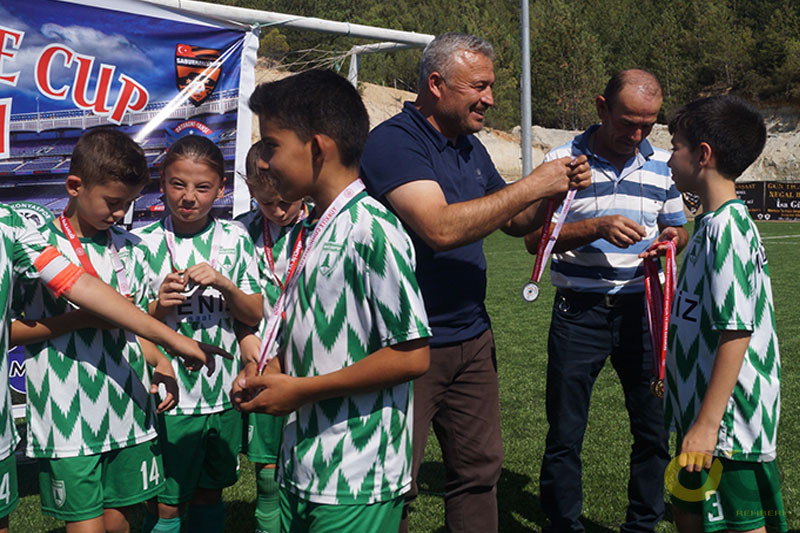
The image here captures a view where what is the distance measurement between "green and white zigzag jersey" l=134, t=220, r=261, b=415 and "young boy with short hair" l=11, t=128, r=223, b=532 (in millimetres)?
418

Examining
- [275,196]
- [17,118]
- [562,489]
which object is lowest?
[562,489]

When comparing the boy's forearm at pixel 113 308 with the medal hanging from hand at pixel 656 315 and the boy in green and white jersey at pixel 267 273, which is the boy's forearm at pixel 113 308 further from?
the medal hanging from hand at pixel 656 315

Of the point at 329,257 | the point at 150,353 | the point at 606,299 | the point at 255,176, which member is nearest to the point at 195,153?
the point at 255,176

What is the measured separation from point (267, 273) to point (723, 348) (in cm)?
213

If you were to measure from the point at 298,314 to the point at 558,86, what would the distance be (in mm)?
69461

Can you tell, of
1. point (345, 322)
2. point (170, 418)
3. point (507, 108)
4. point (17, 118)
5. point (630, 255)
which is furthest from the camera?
point (507, 108)

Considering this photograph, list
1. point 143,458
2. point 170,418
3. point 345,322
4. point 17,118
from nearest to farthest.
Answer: point 345,322 < point 143,458 < point 170,418 < point 17,118

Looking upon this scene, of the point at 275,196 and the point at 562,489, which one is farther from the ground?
the point at 275,196

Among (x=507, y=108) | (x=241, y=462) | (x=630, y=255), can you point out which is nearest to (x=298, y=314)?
(x=630, y=255)

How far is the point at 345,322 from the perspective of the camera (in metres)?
2.04

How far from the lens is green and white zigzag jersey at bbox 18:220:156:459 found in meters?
2.83

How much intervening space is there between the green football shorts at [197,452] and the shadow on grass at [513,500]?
4.45ft

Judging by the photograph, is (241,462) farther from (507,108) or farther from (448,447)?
(507,108)

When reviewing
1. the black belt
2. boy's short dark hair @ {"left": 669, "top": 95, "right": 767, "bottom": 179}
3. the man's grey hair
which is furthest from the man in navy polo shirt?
the black belt
